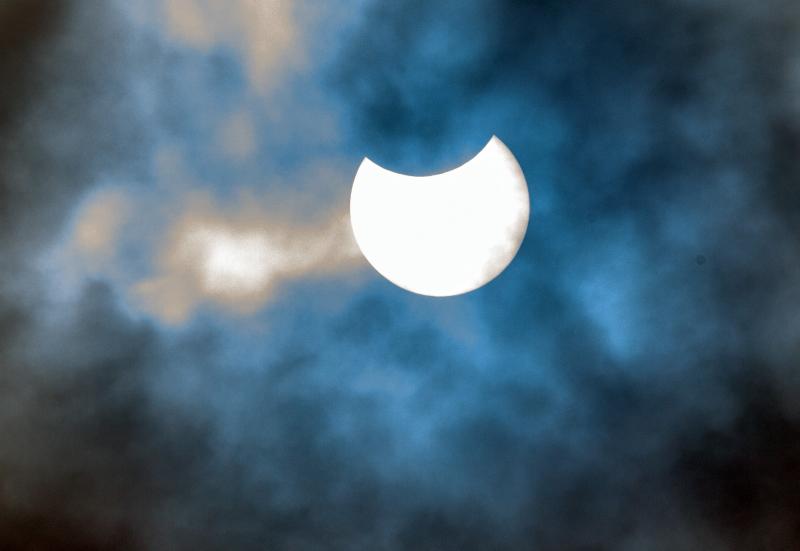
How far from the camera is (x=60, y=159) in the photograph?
1209 centimetres

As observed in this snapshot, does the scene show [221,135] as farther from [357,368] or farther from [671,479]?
[671,479]

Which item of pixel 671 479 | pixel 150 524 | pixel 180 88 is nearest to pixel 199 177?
pixel 180 88

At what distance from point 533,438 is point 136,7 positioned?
11.2 meters

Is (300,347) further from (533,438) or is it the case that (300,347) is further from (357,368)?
(533,438)

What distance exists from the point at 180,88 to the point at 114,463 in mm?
7532

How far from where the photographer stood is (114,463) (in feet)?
41.5

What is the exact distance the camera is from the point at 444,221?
1303 cm

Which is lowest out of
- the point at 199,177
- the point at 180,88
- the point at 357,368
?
the point at 357,368

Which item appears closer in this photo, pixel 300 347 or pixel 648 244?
pixel 648 244

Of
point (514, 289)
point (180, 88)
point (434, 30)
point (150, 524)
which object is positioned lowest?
point (150, 524)

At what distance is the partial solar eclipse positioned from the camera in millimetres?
12164

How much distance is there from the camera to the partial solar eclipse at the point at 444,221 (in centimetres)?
1216

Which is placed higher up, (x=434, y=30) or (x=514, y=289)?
(x=434, y=30)

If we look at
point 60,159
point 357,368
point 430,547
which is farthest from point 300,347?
point 60,159
